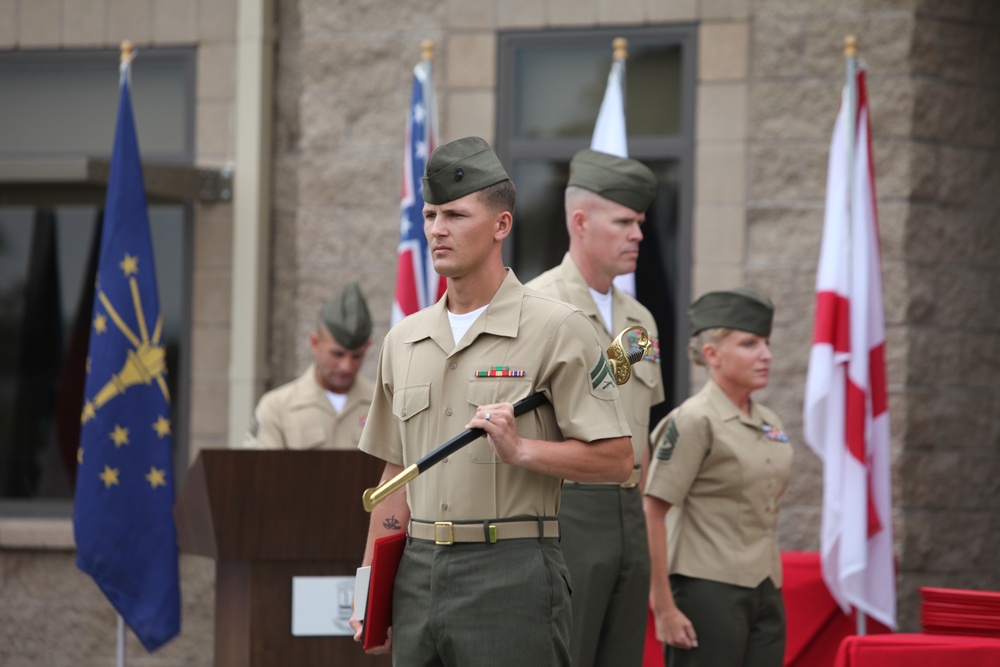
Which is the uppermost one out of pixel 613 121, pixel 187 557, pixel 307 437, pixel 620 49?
pixel 620 49

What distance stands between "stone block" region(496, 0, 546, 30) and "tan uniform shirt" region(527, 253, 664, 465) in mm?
2816

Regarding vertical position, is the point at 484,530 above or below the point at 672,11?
below

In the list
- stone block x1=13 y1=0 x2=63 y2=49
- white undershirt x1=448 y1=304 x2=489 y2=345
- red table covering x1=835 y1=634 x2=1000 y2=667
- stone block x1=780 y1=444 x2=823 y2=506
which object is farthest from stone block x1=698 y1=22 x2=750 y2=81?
white undershirt x1=448 y1=304 x2=489 y2=345

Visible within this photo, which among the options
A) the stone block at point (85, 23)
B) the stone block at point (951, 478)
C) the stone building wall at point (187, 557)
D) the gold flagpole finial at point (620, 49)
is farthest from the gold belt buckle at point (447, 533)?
the stone block at point (85, 23)

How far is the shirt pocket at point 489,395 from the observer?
3158mm

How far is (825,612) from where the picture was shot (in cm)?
589

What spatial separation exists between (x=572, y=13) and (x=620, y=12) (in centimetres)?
25

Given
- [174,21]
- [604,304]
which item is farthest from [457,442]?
[174,21]

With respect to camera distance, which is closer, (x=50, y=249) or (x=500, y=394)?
(x=500, y=394)

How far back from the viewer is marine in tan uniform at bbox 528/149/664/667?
4.40 meters

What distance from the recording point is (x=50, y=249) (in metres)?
8.20

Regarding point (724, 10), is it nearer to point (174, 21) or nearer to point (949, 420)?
point (949, 420)

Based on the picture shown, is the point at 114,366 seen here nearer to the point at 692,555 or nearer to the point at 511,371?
the point at 692,555

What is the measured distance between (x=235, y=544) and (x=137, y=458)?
139cm
